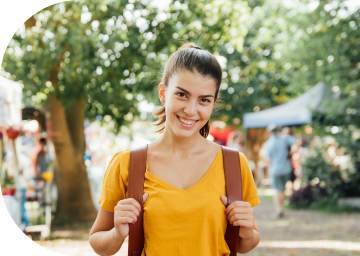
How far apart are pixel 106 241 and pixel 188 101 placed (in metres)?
0.76

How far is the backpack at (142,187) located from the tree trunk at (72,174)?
287 inches

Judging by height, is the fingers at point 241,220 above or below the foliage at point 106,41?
below

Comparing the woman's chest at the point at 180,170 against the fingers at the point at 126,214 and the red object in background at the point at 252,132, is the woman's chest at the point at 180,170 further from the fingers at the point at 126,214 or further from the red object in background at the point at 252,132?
the red object in background at the point at 252,132

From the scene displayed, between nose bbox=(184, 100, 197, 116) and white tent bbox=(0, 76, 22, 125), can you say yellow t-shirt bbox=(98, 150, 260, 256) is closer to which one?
nose bbox=(184, 100, 197, 116)

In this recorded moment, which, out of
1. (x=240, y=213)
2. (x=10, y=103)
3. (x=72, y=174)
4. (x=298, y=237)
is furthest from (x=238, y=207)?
(x=72, y=174)

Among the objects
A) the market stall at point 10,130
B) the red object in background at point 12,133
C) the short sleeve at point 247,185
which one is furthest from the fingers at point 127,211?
the red object in background at point 12,133

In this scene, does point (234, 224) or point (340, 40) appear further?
point (340, 40)

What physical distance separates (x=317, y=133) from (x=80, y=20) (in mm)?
7043

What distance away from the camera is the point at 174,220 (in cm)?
171

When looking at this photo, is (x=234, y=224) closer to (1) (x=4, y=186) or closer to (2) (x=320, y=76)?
(1) (x=4, y=186)

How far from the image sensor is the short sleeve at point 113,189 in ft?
6.02

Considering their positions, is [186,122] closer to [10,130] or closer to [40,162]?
[10,130]

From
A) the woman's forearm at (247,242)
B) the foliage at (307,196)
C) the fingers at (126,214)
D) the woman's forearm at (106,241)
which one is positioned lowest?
the foliage at (307,196)

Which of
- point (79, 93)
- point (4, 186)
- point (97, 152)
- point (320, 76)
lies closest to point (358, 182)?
point (320, 76)
